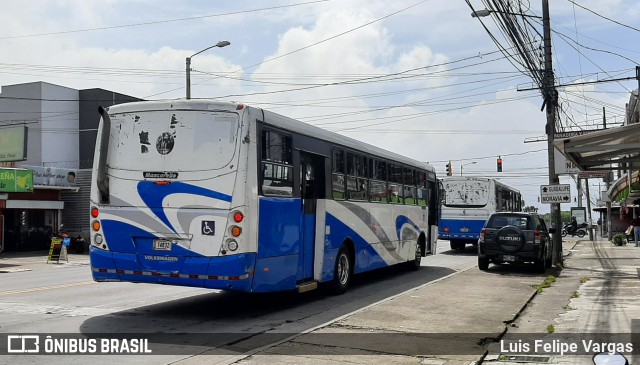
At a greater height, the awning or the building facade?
the building facade

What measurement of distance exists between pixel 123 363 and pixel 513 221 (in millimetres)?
14583

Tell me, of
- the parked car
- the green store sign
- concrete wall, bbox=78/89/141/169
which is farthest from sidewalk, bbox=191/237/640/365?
concrete wall, bbox=78/89/141/169

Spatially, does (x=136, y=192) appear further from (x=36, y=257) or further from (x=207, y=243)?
(x=36, y=257)

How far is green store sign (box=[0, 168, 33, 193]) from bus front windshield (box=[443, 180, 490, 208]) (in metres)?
18.4

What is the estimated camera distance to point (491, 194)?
91.1 feet

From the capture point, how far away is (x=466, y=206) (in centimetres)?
2784

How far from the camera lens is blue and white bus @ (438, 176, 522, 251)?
27.5 metres

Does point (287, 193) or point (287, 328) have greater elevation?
point (287, 193)

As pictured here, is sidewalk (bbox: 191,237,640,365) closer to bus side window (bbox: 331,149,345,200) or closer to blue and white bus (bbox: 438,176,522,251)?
bus side window (bbox: 331,149,345,200)

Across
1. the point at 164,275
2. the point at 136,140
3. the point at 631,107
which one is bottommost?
the point at 164,275

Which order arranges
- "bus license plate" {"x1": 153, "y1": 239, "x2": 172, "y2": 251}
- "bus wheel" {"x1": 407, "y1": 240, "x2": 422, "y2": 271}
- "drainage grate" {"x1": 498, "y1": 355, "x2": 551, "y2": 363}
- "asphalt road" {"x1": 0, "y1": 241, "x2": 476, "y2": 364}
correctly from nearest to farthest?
1. "drainage grate" {"x1": 498, "y1": 355, "x2": 551, "y2": 363}
2. "asphalt road" {"x1": 0, "y1": 241, "x2": 476, "y2": 364}
3. "bus license plate" {"x1": 153, "y1": 239, "x2": 172, "y2": 251}
4. "bus wheel" {"x1": 407, "y1": 240, "x2": 422, "y2": 271}

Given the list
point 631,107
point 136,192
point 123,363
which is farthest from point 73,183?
point 631,107

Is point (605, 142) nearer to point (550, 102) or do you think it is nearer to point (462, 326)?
point (462, 326)

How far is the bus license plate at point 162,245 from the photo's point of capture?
947cm
